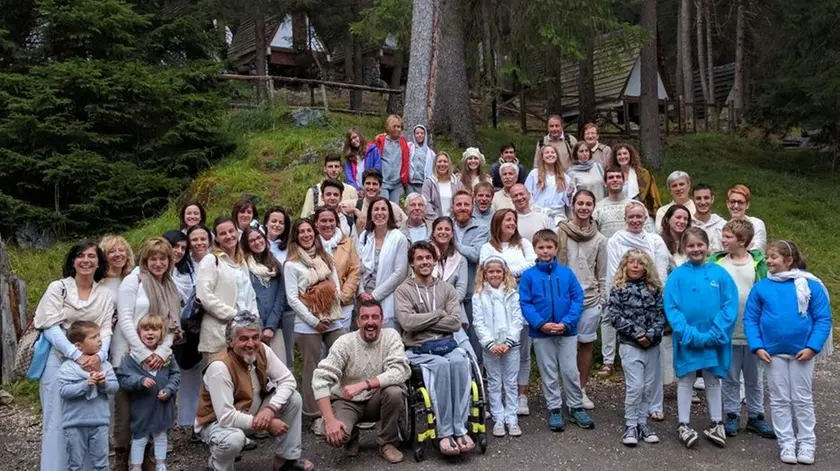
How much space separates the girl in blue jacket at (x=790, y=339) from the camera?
5.15 metres

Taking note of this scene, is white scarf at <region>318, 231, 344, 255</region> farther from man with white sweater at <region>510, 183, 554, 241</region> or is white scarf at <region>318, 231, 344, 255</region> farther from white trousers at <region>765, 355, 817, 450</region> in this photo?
white trousers at <region>765, 355, 817, 450</region>

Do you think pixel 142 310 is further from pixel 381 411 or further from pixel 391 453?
pixel 391 453

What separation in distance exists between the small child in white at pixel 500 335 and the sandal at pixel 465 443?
495 mm

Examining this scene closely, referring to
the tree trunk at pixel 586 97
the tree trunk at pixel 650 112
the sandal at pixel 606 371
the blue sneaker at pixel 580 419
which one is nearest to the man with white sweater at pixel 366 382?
the blue sneaker at pixel 580 419

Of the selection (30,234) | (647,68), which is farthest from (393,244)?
(647,68)

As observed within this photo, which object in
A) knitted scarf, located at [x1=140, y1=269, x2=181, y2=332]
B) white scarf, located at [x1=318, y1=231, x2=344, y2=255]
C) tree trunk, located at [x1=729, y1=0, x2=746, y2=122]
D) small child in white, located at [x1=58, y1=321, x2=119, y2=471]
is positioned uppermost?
tree trunk, located at [x1=729, y1=0, x2=746, y2=122]

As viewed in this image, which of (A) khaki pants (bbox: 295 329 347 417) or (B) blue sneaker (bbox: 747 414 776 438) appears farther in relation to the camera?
(A) khaki pants (bbox: 295 329 347 417)

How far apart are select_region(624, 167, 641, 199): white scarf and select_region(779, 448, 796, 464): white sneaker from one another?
9.25ft

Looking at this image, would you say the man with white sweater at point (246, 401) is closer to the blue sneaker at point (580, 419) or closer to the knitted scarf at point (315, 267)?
the knitted scarf at point (315, 267)

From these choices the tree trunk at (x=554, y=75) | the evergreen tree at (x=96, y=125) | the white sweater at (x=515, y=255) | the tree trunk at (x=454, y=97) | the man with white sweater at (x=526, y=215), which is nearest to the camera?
the white sweater at (x=515, y=255)

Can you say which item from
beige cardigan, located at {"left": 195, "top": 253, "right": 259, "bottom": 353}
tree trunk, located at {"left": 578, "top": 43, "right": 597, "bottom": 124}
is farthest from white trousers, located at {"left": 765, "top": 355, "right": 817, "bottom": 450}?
tree trunk, located at {"left": 578, "top": 43, "right": 597, "bottom": 124}

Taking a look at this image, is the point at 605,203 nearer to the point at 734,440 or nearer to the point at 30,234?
the point at 734,440

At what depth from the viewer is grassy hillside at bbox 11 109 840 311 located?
1072 cm

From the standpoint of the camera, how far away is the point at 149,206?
38.1ft
